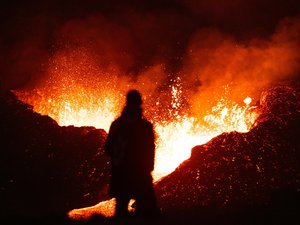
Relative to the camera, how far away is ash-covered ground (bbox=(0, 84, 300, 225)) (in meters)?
8.08

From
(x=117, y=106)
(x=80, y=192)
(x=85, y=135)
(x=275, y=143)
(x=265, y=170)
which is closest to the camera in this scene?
(x=265, y=170)

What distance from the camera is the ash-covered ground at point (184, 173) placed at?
318 inches

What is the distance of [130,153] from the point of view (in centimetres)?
511

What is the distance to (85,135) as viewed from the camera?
13023 mm

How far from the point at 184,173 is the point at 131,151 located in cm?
482

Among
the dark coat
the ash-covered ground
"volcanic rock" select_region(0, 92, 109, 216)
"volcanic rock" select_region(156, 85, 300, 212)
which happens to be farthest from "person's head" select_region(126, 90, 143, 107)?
"volcanic rock" select_region(0, 92, 109, 216)

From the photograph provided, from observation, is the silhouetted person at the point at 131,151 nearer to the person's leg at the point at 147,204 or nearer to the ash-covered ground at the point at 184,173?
the person's leg at the point at 147,204

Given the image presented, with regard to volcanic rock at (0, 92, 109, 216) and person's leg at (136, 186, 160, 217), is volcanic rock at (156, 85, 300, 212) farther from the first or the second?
person's leg at (136, 186, 160, 217)

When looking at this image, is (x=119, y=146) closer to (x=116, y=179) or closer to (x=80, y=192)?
(x=116, y=179)

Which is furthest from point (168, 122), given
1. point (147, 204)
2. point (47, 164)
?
point (147, 204)

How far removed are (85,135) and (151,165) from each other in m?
8.06

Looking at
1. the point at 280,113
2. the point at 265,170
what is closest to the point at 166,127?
the point at 280,113

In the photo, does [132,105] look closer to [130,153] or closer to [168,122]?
[130,153]

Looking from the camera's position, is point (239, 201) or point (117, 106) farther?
point (117, 106)
